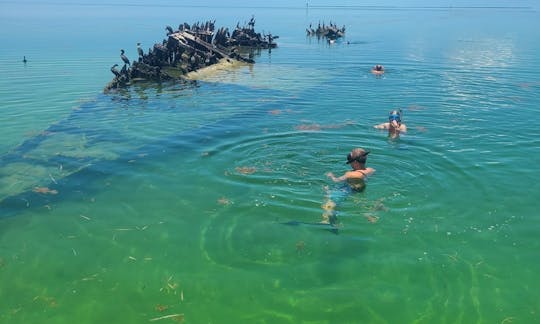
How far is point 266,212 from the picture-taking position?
1218 cm

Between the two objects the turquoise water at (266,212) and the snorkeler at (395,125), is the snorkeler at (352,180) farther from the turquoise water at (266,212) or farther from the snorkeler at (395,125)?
the snorkeler at (395,125)

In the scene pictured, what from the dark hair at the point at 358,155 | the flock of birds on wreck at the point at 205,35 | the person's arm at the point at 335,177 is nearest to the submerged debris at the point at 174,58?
the flock of birds on wreck at the point at 205,35

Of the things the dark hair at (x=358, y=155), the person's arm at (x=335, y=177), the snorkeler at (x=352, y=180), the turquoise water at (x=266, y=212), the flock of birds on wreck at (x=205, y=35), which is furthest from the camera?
the flock of birds on wreck at (x=205, y=35)

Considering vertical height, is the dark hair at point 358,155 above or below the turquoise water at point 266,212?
above

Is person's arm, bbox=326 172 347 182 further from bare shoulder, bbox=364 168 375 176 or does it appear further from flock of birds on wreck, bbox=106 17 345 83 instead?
flock of birds on wreck, bbox=106 17 345 83

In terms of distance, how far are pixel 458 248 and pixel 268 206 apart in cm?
485

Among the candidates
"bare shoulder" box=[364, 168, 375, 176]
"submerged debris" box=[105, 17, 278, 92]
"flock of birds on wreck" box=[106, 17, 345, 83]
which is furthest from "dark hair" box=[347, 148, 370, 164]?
"flock of birds on wreck" box=[106, 17, 345, 83]

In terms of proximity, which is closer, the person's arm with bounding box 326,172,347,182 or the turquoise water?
the turquoise water

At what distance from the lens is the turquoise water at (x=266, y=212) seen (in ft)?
29.4

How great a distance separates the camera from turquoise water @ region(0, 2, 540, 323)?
896 centimetres

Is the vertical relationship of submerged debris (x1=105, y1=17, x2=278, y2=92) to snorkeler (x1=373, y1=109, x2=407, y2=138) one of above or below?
above

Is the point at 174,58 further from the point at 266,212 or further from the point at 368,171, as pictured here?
the point at 266,212

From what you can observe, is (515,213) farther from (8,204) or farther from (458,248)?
(8,204)

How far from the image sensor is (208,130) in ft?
64.1
